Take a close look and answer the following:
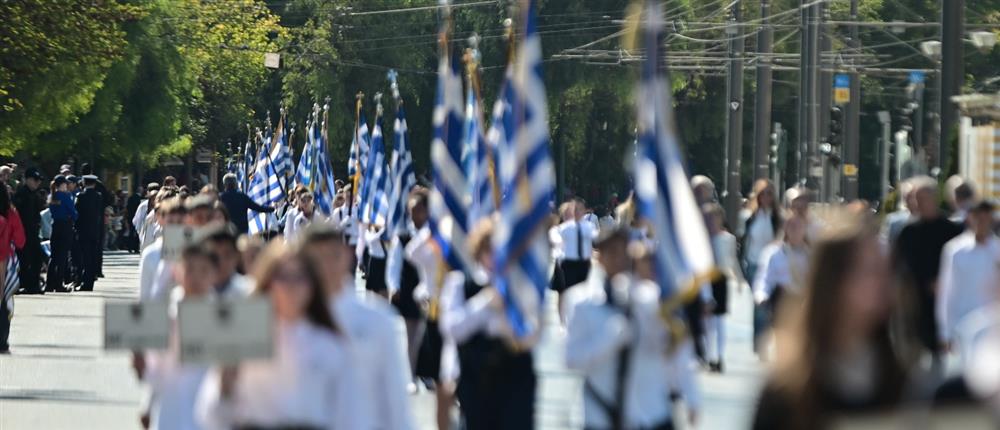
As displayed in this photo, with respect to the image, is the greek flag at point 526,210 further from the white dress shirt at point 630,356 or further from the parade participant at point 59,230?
the parade participant at point 59,230

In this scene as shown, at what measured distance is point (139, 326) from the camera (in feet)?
29.2

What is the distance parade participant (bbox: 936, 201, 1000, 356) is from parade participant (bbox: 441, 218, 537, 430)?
12.8 feet

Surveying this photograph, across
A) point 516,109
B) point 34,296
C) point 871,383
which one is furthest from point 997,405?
point 34,296

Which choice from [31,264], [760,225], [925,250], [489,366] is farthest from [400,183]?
[31,264]

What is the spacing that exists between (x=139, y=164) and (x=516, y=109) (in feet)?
203

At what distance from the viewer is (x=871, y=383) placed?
4.82m

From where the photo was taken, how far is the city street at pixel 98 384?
608 inches

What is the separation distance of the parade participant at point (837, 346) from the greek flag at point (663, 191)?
465cm

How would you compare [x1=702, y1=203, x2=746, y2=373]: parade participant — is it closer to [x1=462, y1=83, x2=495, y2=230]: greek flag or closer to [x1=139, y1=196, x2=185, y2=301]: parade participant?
[x1=462, y1=83, x2=495, y2=230]: greek flag

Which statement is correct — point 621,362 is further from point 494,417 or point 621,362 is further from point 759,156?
point 759,156

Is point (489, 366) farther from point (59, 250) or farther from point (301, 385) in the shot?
point (59, 250)

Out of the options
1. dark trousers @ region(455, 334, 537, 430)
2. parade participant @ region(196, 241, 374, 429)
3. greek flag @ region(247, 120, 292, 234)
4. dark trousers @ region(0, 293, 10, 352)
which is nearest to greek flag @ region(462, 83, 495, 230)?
dark trousers @ region(455, 334, 537, 430)

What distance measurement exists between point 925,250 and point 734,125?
37.9 meters

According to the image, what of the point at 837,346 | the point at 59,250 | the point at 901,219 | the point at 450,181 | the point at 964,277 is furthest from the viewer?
the point at 59,250
